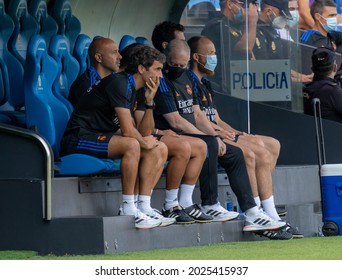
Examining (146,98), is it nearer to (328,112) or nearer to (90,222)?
(90,222)

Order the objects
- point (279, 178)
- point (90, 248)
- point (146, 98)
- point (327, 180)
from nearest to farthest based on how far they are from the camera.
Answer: point (90, 248), point (146, 98), point (327, 180), point (279, 178)

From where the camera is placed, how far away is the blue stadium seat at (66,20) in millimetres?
13094

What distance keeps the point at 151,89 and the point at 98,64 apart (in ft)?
3.15

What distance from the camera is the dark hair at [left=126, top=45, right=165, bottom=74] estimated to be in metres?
11.0

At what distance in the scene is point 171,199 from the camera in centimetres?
1123

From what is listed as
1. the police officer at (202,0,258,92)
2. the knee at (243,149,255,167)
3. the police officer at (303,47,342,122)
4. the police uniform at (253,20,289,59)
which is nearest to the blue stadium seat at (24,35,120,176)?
the knee at (243,149,255,167)

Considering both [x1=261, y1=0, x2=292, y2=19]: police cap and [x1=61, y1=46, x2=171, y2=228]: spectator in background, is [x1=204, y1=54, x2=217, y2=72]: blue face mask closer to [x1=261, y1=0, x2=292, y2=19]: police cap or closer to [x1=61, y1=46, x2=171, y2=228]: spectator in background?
[x1=61, y1=46, x2=171, y2=228]: spectator in background

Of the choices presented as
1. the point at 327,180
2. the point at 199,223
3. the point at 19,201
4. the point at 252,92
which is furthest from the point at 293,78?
the point at 19,201

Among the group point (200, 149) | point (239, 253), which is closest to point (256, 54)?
point (200, 149)

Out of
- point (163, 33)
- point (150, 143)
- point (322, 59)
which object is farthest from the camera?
point (322, 59)

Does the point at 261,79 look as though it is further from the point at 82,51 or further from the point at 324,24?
the point at 82,51

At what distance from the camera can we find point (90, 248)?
32.8 feet

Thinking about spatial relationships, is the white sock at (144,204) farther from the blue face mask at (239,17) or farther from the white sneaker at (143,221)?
the blue face mask at (239,17)
